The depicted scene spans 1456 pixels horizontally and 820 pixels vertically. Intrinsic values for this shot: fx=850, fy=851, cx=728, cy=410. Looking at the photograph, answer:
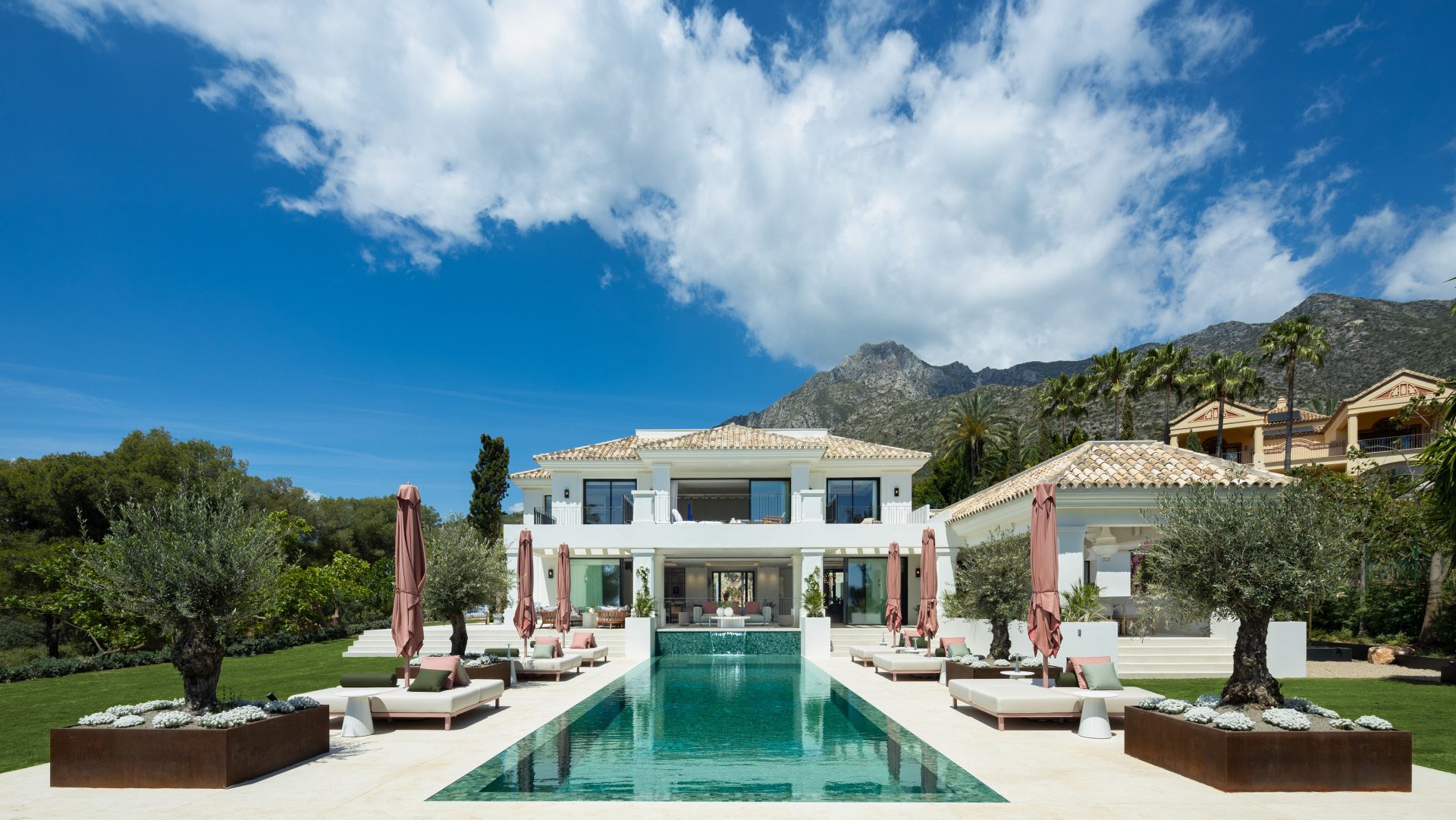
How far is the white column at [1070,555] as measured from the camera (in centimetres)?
1834

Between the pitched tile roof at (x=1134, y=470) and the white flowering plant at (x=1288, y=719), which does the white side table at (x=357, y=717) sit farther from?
the pitched tile roof at (x=1134, y=470)

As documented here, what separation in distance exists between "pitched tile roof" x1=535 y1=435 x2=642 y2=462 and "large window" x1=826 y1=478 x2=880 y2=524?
7.62 m

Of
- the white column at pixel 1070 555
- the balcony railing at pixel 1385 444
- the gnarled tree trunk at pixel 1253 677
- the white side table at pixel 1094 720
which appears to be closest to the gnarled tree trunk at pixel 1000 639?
the white column at pixel 1070 555

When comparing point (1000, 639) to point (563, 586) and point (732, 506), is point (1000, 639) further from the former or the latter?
point (732, 506)

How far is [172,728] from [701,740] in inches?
222

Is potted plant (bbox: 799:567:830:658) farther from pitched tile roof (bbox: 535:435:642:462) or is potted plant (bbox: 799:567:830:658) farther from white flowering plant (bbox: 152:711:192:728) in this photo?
white flowering plant (bbox: 152:711:192:728)

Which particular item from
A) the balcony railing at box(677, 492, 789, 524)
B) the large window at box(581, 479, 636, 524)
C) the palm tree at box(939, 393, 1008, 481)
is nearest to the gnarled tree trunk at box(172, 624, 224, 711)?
the large window at box(581, 479, 636, 524)

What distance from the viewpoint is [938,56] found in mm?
21953

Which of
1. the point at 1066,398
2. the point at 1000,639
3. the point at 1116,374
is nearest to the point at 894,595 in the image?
the point at 1000,639

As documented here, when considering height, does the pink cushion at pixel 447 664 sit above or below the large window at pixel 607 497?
below

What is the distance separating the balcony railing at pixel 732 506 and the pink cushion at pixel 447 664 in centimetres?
A: 1954

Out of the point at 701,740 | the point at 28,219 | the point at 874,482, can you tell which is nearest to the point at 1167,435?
the point at 874,482

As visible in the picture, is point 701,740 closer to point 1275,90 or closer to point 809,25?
point 809,25

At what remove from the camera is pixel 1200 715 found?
8289 millimetres
